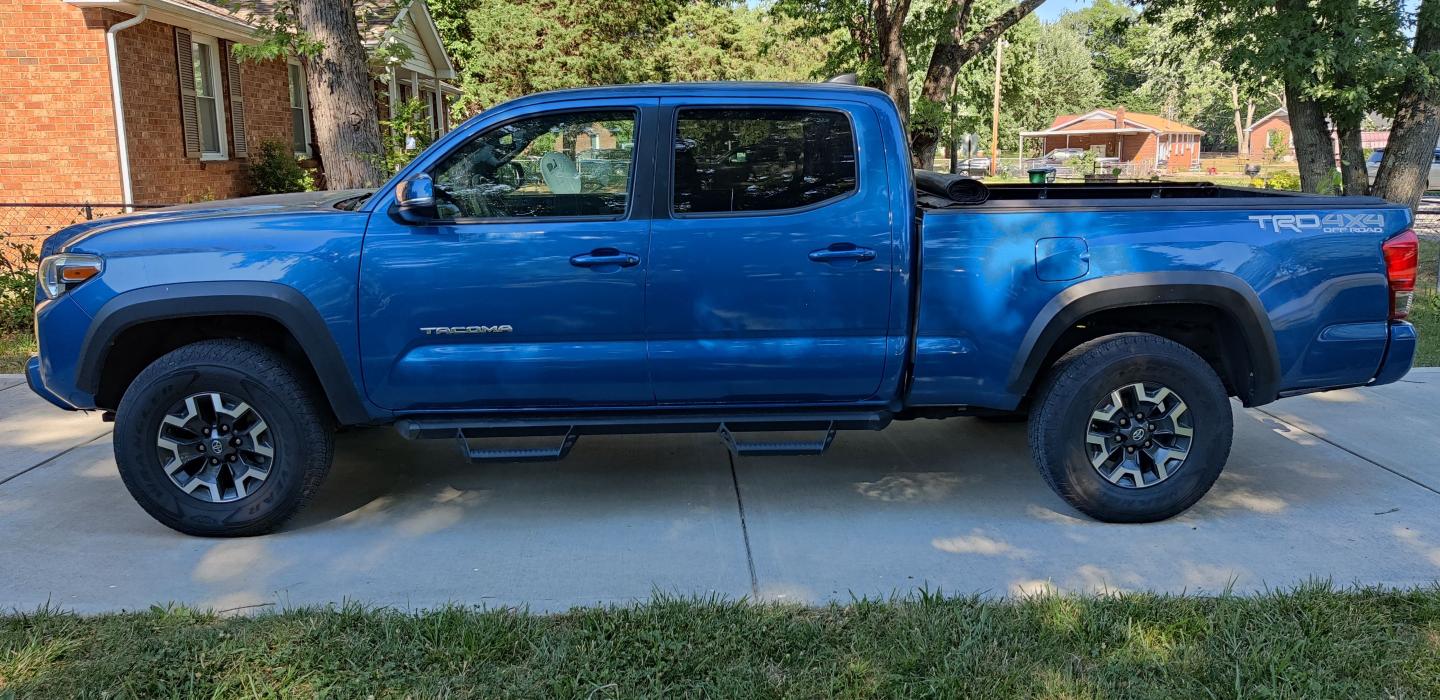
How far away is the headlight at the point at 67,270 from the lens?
174 inches

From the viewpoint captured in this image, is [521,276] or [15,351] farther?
[15,351]

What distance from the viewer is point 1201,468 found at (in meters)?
4.66

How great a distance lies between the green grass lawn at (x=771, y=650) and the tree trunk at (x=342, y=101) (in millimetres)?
5414

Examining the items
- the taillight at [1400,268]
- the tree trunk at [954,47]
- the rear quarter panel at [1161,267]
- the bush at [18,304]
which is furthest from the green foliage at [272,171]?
the taillight at [1400,268]

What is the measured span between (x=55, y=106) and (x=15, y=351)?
210 inches

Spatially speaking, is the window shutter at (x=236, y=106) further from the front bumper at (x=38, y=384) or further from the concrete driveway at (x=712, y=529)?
the front bumper at (x=38, y=384)

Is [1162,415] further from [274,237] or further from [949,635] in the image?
[274,237]

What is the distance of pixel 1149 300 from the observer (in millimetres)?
4496

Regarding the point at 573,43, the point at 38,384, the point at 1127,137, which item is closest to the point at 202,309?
the point at 38,384

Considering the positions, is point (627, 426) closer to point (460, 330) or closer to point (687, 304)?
point (687, 304)

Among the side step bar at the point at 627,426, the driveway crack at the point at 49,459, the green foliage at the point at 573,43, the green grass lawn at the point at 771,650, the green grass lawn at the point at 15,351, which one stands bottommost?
the green grass lawn at the point at 771,650

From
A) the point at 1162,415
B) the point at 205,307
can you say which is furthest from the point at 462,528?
the point at 1162,415

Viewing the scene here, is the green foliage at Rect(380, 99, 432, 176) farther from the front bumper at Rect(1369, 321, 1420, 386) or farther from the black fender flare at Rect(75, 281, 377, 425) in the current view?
the front bumper at Rect(1369, 321, 1420, 386)

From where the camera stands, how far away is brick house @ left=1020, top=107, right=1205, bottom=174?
2630 inches
